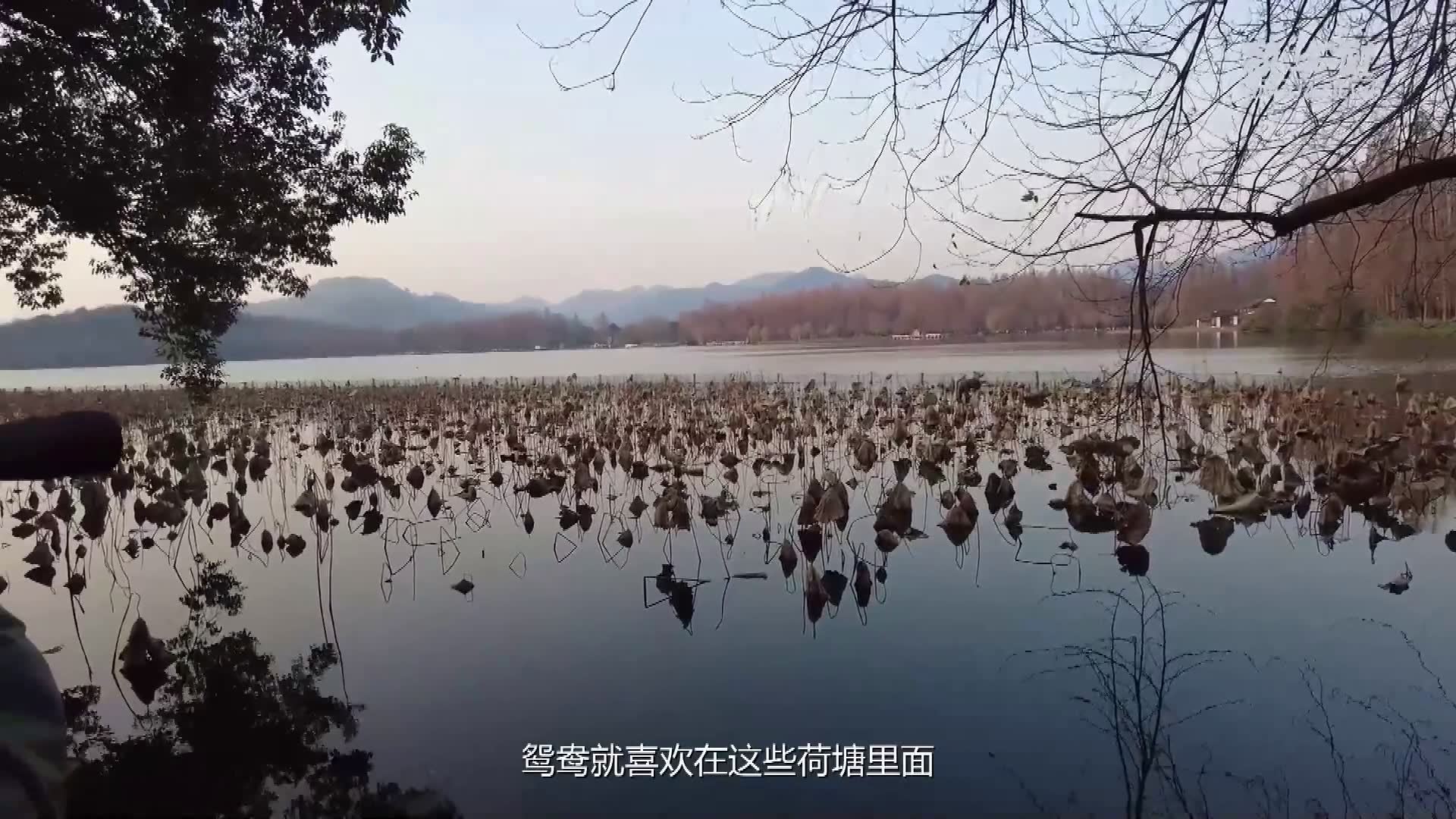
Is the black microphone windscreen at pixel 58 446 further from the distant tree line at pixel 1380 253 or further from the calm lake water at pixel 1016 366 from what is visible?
the calm lake water at pixel 1016 366

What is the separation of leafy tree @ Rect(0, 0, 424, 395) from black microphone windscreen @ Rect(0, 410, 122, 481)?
4.54 metres

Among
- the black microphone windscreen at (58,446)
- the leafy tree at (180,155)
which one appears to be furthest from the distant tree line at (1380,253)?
the leafy tree at (180,155)

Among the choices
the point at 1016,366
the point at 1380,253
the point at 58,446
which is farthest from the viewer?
the point at 1016,366

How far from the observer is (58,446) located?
801mm

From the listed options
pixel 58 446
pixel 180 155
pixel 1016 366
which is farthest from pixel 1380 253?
pixel 1016 366

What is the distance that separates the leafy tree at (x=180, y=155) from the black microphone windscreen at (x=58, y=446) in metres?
4.54

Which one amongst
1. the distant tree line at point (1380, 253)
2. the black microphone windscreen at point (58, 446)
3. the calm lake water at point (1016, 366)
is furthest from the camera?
the calm lake water at point (1016, 366)

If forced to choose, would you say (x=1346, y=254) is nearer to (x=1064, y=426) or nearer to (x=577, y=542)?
(x=1064, y=426)

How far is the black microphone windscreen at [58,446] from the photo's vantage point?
79cm

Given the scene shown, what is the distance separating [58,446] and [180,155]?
478 centimetres

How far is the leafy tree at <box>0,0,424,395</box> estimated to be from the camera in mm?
4164

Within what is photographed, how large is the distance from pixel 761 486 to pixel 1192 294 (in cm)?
303

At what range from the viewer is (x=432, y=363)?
1080 inches

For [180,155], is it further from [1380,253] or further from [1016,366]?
[1016,366]
